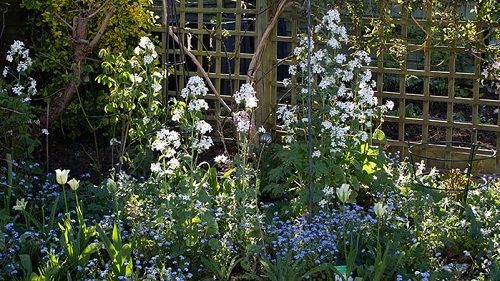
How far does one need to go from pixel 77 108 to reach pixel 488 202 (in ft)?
10.7

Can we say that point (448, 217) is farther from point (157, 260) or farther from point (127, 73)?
point (127, 73)

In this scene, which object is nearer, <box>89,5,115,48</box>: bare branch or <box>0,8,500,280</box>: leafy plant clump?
<box>0,8,500,280</box>: leafy plant clump

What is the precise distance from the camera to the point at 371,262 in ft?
12.7

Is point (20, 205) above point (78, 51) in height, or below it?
below

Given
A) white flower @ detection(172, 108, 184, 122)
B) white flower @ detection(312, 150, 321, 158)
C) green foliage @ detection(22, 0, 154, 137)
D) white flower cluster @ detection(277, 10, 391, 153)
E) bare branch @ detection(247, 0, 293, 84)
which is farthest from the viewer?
green foliage @ detection(22, 0, 154, 137)

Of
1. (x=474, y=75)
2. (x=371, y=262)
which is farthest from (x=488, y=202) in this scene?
(x=474, y=75)

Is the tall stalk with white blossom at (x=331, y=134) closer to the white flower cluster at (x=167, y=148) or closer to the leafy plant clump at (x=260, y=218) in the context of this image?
the leafy plant clump at (x=260, y=218)

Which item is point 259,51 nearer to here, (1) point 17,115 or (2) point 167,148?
(1) point 17,115

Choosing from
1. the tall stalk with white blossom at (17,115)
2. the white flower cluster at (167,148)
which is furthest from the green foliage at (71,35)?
the white flower cluster at (167,148)

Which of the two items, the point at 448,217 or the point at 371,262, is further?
the point at 448,217

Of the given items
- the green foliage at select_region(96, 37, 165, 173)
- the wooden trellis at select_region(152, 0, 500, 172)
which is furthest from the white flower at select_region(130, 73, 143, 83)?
the wooden trellis at select_region(152, 0, 500, 172)

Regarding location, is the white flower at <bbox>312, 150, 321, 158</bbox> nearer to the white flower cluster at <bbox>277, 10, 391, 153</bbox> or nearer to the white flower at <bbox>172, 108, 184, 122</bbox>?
the white flower cluster at <bbox>277, 10, 391, 153</bbox>

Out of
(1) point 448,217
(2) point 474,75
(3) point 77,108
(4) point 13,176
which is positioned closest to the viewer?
(1) point 448,217

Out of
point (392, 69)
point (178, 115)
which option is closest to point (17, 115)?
point (178, 115)
